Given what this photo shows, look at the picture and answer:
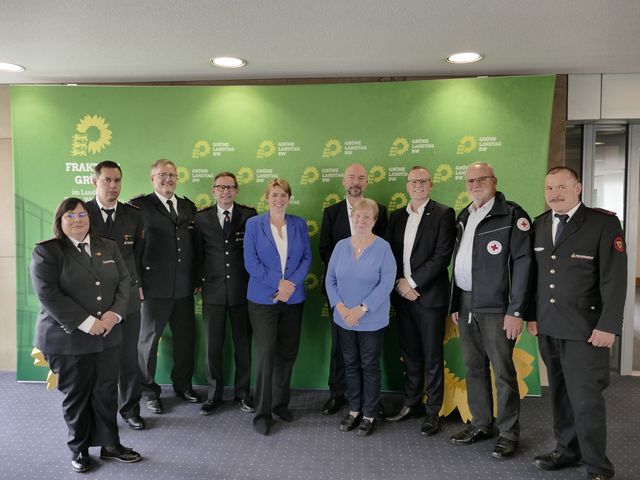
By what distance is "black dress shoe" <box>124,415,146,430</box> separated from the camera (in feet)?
11.0

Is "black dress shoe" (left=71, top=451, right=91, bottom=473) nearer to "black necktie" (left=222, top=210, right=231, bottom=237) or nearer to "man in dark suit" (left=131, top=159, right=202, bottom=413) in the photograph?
"man in dark suit" (left=131, top=159, right=202, bottom=413)

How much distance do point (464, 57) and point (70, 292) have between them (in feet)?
10.2

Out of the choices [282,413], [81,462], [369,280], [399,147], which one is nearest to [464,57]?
[399,147]

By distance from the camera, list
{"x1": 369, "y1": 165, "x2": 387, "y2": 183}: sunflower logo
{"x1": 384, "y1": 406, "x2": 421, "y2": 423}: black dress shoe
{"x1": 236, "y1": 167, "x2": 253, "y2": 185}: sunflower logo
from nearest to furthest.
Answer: {"x1": 384, "y1": 406, "x2": 421, "y2": 423}: black dress shoe < {"x1": 369, "y1": 165, "x2": 387, "y2": 183}: sunflower logo < {"x1": 236, "y1": 167, "x2": 253, "y2": 185}: sunflower logo

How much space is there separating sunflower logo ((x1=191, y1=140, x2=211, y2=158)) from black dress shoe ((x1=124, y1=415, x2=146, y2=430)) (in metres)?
2.14

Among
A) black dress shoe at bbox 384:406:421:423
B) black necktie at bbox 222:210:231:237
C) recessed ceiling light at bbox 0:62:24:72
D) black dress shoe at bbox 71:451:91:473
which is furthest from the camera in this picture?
recessed ceiling light at bbox 0:62:24:72

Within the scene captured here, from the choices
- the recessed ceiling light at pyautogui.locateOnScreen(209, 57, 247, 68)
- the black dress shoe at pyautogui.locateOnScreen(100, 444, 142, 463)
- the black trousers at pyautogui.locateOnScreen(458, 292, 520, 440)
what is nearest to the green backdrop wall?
the recessed ceiling light at pyautogui.locateOnScreen(209, 57, 247, 68)

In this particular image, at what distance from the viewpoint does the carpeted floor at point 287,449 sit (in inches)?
110

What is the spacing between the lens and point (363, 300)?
3117 millimetres

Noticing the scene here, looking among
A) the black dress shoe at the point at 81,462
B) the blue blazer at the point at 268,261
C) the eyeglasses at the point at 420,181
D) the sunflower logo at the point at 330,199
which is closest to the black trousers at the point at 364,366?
the blue blazer at the point at 268,261

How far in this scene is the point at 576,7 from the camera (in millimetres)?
2646

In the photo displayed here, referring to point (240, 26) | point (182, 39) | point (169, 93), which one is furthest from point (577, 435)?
point (169, 93)

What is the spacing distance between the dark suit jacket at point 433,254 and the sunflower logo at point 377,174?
778 mm

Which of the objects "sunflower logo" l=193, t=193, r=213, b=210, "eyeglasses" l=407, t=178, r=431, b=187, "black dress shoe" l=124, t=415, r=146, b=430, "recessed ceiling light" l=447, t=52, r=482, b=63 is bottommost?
"black dress shoe" l=124, t=415, r=146, b=430
